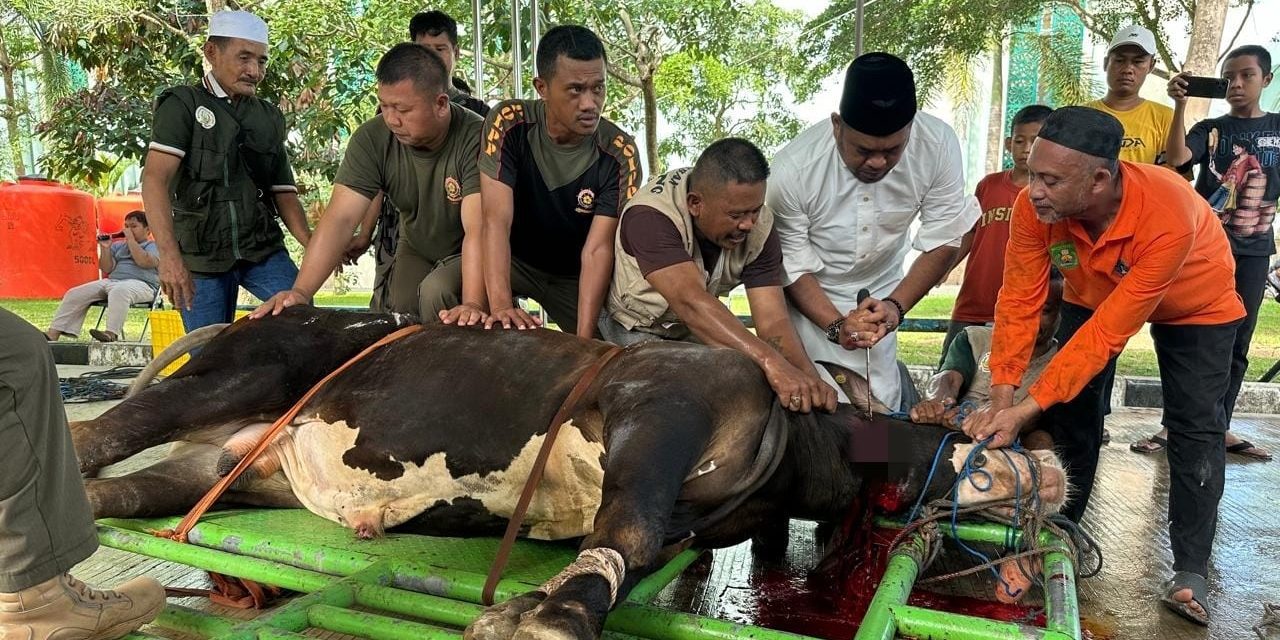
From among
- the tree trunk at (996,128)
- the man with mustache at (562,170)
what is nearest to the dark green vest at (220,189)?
the man with mustache at (562,170)

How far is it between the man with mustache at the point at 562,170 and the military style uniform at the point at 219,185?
1.45 meters

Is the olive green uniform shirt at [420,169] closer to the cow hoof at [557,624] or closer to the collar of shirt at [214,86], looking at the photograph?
the collar of shirt at [214,86]

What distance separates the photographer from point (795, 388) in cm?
282

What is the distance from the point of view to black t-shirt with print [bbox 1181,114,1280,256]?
4938 mm

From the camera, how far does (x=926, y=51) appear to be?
12273 millimetres

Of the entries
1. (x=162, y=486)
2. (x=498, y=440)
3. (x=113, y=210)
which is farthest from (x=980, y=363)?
(x=113, y=210)

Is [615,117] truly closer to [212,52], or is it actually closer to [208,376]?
[212,52]

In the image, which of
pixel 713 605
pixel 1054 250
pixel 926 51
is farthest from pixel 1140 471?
pixel 926 51

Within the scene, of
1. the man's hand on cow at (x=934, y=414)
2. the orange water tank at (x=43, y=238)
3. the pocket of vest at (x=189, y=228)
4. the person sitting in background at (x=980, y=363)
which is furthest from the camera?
the orange water tank at (x=43, y=238)

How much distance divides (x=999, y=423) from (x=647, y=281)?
139 centimetres

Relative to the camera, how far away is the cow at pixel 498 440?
2.58 metres

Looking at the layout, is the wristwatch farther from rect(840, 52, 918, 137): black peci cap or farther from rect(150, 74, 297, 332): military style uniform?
rect(150, 74, 297, 332): military style uniform

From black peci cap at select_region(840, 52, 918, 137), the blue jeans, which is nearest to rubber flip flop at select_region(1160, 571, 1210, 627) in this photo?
black peci cap at select_region(840, 52, 918, 137)

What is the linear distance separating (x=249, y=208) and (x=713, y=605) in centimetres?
305
